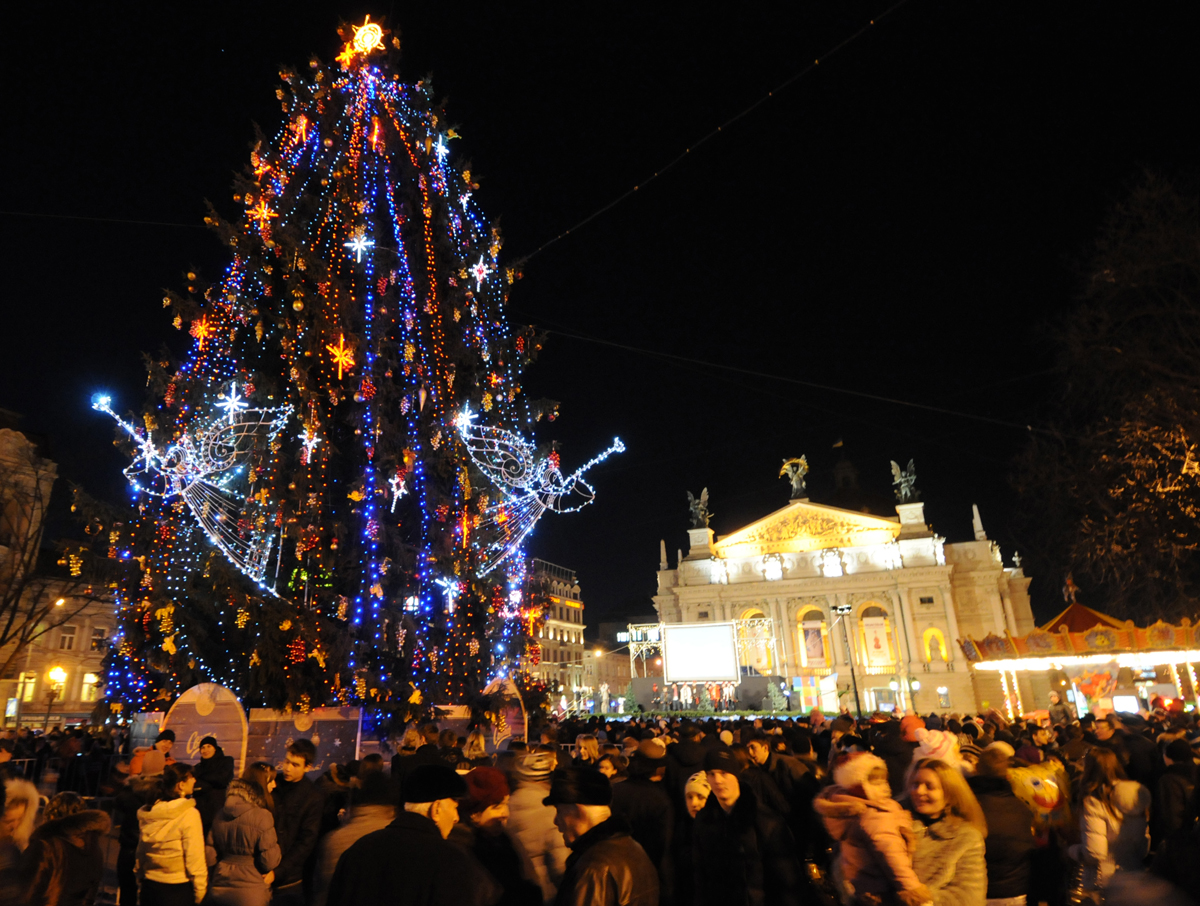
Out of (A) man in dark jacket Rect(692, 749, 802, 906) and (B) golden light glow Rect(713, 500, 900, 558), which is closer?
(A) man in dark jacket Rect(692, 749, 802, 906)

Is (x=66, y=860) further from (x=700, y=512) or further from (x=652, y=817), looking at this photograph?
(x=700, y=512)

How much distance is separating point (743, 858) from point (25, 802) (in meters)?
3.75

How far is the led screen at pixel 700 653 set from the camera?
32625 millimetres

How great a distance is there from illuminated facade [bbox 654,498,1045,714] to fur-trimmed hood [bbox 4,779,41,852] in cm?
5135

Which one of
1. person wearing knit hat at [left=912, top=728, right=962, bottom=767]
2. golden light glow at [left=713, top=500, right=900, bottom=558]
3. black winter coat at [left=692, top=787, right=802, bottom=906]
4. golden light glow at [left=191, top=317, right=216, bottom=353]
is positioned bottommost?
black winter coat at [left=692, top=787, right=802, bottom=906]

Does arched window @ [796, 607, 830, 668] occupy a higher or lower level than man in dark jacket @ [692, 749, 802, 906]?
higher

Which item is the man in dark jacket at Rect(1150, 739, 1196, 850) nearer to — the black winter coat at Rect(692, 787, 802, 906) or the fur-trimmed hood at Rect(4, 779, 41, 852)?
the black winter coat at Rect(692, 787, 802, 906)

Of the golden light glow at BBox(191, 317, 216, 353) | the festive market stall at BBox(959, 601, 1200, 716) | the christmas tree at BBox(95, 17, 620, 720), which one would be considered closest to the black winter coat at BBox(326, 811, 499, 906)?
the christmas tree at BBox(95, 17, 620, 720)

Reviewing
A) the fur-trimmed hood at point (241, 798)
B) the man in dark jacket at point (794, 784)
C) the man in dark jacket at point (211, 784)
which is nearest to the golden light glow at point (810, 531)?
the man in dark jacket at point (794, 784)

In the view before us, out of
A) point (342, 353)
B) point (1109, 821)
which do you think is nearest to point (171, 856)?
point (1109, 821)

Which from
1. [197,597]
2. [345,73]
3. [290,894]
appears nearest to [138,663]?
[197,597]

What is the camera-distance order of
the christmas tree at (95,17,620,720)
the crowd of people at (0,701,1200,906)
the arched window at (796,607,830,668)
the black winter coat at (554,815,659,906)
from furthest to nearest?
the arched window at (796,607,830,668) → the christmas tree at (95,17,620,720) → the crowd of people at (0,701,1200,906) → the black winter coat at (554,815,659,906)

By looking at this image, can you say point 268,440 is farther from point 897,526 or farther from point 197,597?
point 897,526

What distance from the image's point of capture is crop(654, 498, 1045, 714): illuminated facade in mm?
52094
